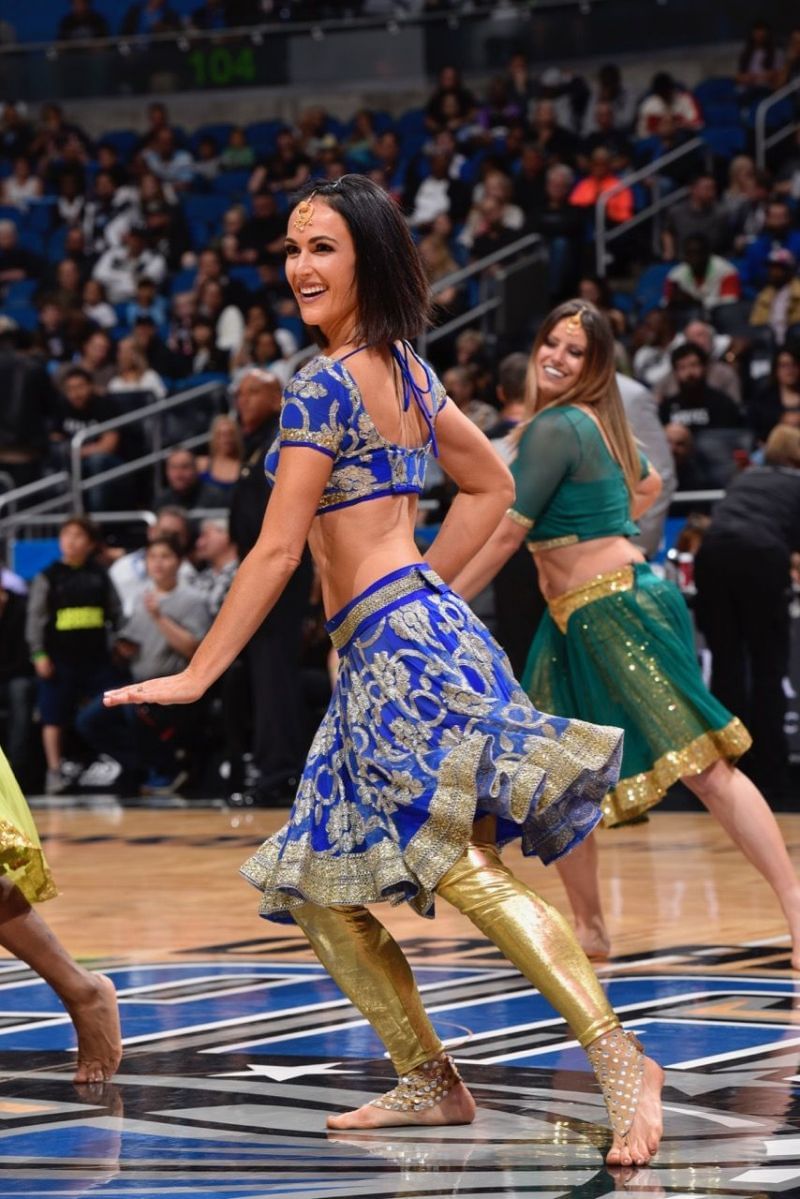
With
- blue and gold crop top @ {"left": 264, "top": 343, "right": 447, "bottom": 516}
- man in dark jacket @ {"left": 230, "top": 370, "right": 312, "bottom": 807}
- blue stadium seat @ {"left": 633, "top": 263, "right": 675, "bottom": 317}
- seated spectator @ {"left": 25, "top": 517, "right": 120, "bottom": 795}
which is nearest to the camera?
blue and gold crop top @ {"left": 264, "top": 343, "right": 447, "bottom": 516}

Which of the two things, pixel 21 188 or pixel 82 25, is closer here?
pixel 21 188

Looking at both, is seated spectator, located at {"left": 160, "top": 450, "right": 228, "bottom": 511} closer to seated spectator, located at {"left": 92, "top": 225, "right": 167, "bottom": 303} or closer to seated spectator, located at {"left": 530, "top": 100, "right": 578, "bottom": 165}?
seated spectator, located at {"left": 530, "top": 100, "right": 578, "bottom": 165}

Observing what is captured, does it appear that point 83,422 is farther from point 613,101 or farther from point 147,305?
point 613,101

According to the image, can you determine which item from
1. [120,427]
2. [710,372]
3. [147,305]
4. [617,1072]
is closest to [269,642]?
[710,372]

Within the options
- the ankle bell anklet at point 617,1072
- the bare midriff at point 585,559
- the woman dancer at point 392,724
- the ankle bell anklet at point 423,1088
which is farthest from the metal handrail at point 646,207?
the ankle bell anklet at point 617,1072

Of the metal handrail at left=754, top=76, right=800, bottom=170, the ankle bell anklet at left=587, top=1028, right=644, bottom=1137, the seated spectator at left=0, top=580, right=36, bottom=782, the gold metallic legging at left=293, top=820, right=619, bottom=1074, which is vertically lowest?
the seated spectator at left=0, top=580, right=36, bottom=782

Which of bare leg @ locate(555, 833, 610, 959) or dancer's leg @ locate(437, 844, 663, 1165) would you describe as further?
bare leg @ locate(555, 833, 610, 959)

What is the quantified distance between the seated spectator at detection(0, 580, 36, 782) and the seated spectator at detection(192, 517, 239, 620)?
96 centimetres

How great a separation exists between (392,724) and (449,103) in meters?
13.8

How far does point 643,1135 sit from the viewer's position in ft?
9.69

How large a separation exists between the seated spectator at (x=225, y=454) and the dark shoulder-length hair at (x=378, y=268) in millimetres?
7407

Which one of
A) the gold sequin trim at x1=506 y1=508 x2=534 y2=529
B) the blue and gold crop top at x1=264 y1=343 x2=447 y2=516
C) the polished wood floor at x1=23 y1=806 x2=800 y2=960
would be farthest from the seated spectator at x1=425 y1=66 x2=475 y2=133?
the blue and gold crop top at x1=264 y1=343 x2=447 y2=516

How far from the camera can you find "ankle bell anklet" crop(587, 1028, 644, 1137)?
2.97 meters

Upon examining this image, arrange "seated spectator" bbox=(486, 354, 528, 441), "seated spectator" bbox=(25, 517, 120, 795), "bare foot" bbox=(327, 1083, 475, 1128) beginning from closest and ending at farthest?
1. "bare foot" bbox=(327, 1083, 475, 1128)
2. "seated spectator" bbox=(486, 354, 528, 441)
3. "seated spectator" bbox=(25, 517, 120, 795)
